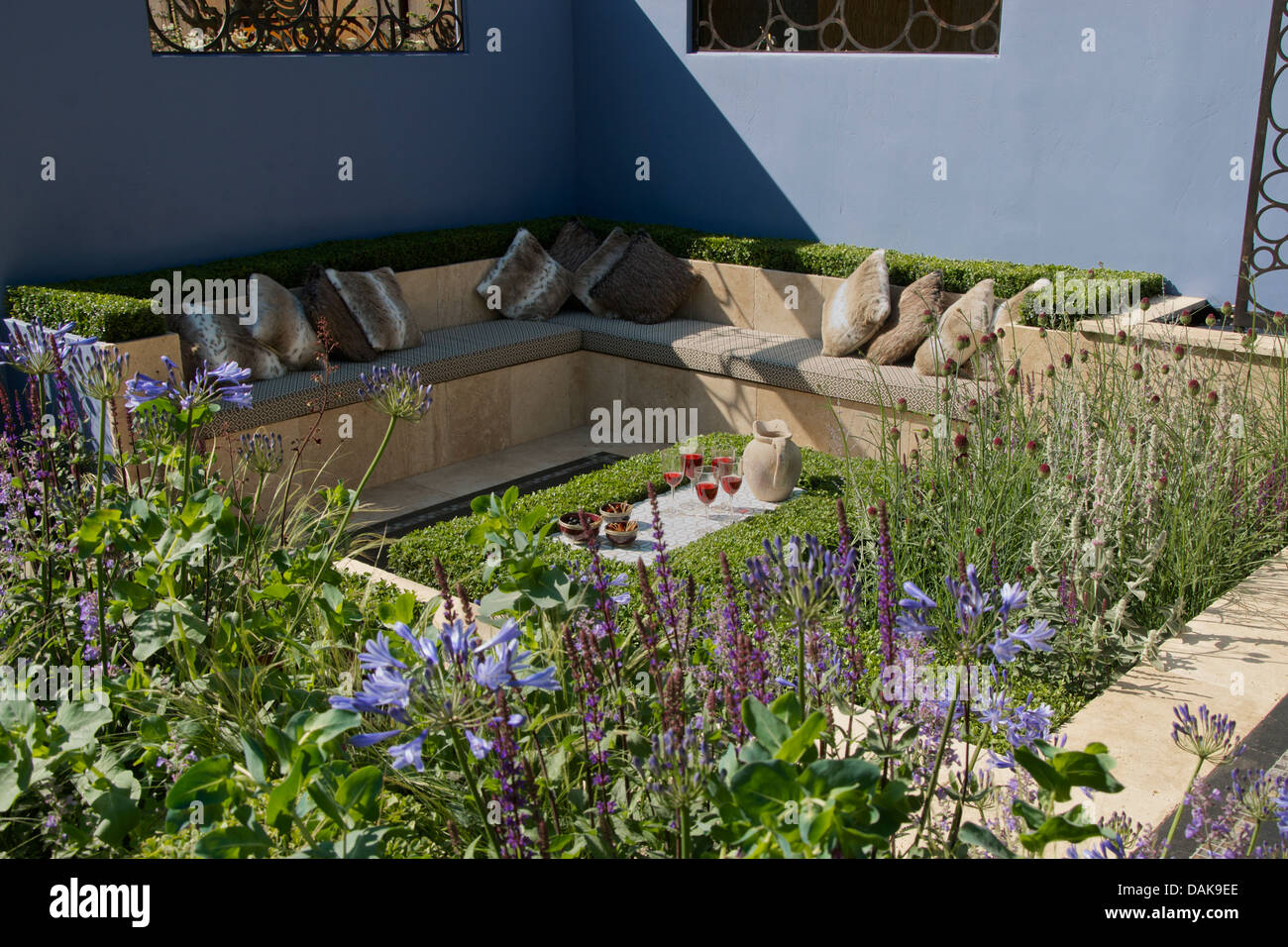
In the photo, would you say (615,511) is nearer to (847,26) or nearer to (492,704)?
(492,704)

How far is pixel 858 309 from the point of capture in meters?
6.62

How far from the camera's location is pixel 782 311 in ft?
24.2

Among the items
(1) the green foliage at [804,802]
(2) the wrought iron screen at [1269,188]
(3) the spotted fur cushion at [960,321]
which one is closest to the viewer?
(1) the green foliage at [804,802]

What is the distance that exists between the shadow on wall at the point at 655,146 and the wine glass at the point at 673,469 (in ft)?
9.53

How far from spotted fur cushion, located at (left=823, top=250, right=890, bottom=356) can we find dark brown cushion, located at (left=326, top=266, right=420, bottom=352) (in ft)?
8.07

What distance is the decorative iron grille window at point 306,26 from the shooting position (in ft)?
21.8

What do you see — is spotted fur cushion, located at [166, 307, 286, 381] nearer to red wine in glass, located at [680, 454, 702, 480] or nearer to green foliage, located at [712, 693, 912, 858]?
red wine in glass, located at [680, 454, 702, 480]

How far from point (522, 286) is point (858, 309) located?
230 centimetres

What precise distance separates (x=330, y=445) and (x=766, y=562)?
5.15 m

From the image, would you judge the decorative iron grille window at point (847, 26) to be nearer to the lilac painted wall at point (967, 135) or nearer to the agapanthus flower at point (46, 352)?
the lilac painted wall at point (967, 135)

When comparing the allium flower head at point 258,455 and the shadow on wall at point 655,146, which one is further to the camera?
the shadow on wall at point 655,146

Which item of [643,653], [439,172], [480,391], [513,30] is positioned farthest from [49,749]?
[513,30]

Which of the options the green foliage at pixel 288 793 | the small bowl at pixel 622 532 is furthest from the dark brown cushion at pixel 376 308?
the green foliage at pixel 288 793

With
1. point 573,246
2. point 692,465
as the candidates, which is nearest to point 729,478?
point 692,465
